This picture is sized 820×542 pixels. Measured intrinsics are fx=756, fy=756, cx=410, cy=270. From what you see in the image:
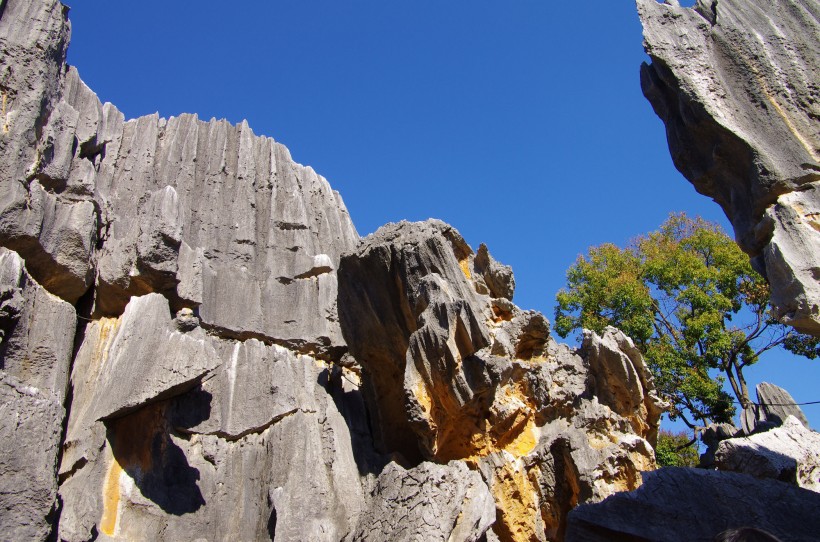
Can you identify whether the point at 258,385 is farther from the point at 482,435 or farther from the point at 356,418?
the point at 482,435

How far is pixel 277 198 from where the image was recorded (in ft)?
68.4

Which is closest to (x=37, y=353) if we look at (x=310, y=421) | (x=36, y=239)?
(x=36, y=239)

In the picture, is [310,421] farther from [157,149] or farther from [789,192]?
[789,192]

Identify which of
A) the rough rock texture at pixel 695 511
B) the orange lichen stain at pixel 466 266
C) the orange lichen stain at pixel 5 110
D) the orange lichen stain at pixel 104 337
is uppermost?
the orange lichen stain at pixel 5 110

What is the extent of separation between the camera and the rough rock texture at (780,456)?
10.5m

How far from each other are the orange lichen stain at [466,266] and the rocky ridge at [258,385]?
0.07 meters

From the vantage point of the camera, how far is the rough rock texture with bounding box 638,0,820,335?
26.1 feet

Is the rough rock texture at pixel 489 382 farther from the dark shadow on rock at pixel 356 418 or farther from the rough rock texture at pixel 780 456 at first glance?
the rough rock texture at pixel 780 456

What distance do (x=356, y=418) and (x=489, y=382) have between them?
440cm

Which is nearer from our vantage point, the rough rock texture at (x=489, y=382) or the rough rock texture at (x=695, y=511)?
the rough rock texture at (x=695, y=511)

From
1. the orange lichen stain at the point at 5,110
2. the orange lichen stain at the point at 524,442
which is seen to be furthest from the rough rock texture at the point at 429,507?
the orange lichen stain at the point at 5,110

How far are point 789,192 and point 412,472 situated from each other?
22.7 feet

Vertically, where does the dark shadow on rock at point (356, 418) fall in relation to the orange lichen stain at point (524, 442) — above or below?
above

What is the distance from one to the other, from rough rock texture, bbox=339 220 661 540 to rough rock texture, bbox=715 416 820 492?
2696 millimetres
